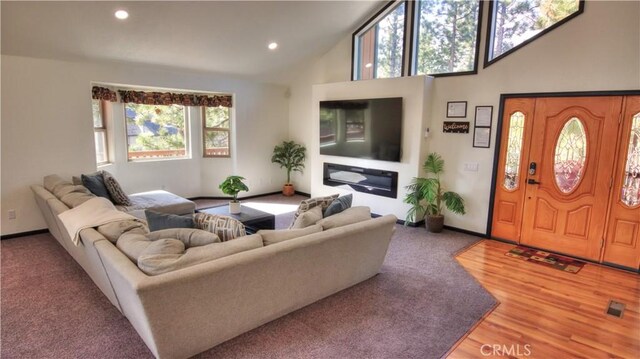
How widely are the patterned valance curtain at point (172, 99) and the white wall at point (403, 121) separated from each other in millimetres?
1827

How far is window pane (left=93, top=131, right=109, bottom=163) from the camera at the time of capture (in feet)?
19.2

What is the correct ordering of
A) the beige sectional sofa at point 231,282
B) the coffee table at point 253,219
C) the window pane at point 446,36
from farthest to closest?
the window pane at point 446,36, the coffee table at point 253,219, the beige sectional sofa at point 231,282

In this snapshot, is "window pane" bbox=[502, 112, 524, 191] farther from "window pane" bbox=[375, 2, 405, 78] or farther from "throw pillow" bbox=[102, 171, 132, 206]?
"throw pillow" bbox=[102, 171, 132, 206]

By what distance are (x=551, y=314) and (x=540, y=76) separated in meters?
Result: 2.84

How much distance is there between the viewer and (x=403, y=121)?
17.8 feet

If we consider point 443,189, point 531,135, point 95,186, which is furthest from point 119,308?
point 531,135

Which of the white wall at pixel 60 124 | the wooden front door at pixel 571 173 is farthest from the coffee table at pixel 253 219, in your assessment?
the wooden front door at pixel 571 173

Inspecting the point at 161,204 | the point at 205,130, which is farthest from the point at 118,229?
the point at 205,130

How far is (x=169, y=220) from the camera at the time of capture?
2.72 meters

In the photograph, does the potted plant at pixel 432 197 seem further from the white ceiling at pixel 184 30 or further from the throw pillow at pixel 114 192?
the throw pillow at pixel 114 192

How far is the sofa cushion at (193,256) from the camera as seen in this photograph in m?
2.13

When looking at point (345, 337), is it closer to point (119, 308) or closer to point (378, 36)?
point (119, 308)

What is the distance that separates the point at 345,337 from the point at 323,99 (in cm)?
461

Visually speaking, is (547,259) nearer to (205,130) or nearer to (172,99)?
(205,130)
